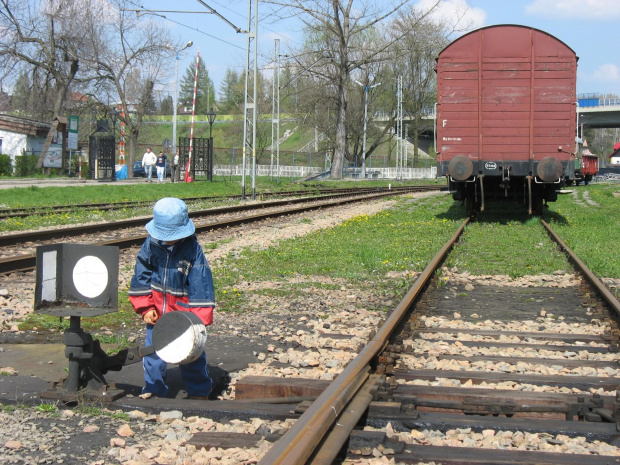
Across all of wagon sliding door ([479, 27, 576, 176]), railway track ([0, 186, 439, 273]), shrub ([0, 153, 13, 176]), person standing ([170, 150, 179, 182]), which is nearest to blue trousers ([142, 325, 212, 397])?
railway track ([0, 186, 439, 273])

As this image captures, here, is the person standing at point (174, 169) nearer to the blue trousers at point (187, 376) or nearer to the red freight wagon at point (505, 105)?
the red freight wagon at point (505, 105)

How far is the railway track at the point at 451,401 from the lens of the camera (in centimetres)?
333

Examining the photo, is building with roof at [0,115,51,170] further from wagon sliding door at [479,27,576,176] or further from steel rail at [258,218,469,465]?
steel rail at [258,218,469,465]

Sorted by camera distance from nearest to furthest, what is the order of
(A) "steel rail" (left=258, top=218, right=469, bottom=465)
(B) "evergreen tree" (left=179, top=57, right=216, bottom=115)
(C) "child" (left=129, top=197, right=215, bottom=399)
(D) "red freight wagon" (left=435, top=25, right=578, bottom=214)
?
(A) "steel rail" (left=258, top=218, right=469, bottom=465) < (C) "child" (left=129, top=197, right=215, bottom=399) < (D) "red freight wagon" (left=435, top=25, right=578, bottom=214) < (B) "evergreen tree" (left=179, top=57, right=216, bottom=115)

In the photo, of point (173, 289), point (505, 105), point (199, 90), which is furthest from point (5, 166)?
point (199, 90)

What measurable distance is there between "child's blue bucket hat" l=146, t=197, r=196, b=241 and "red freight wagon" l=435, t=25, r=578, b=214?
12.7 metres

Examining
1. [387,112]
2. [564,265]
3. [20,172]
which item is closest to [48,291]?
[564,265]

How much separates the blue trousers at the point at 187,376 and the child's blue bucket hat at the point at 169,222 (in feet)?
2.23

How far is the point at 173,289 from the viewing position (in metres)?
4.61

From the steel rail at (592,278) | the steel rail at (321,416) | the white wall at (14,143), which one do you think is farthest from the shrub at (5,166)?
the steel rail at (321,416)

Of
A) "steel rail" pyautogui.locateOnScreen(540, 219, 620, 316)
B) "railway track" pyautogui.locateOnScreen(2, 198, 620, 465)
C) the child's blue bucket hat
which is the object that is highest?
the child's blue bucket hat

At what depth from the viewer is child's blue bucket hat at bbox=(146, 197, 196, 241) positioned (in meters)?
4.36

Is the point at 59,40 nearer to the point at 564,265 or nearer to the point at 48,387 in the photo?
the point at 564,265

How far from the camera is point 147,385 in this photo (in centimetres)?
468
